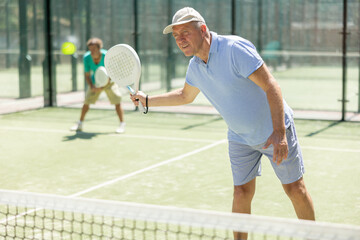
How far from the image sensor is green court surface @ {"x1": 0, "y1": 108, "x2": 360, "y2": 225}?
570cm

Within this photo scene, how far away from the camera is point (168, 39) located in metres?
12.4

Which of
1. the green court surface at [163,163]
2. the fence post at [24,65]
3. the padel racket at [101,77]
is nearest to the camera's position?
the green court surface at [163,163]

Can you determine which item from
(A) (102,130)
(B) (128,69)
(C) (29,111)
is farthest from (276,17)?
(B) (128,69)

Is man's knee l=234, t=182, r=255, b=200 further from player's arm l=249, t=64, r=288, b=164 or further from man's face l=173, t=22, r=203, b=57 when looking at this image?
man's face l=173, t=22, r=203, b=57

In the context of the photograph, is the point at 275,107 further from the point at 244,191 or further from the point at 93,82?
the point at 93,82

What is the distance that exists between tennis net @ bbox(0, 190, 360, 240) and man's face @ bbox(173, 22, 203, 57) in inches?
40.1

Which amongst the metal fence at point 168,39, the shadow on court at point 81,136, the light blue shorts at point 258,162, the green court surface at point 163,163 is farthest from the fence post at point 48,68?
the light blue shorts at point 258,162

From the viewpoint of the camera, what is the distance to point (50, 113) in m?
11.5

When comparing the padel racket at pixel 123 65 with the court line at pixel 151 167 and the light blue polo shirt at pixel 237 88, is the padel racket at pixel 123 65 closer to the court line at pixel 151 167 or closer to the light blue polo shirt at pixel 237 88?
the light blue polo shirt at pixel 237 88

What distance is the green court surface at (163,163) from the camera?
570 cm

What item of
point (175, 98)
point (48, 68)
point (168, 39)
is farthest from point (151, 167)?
point (48, 68)

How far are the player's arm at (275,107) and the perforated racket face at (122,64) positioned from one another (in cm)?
105

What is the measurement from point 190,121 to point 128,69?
6065 millimetres

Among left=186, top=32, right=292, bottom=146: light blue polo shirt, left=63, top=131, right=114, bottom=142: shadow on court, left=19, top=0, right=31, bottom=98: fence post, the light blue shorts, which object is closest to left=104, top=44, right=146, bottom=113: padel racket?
left=186, top=32, right=292, bottom=146: light blue polo shirt
